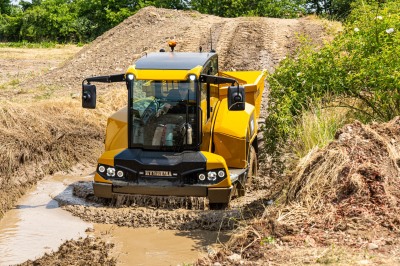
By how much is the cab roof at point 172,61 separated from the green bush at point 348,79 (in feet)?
6.78

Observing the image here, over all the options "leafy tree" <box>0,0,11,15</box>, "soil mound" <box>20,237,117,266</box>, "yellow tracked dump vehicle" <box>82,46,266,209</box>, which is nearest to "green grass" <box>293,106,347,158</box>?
"yellow tracked dump vehicle" <box>82,46,266,209</box>

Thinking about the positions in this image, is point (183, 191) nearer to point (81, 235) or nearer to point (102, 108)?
point (81, 235)

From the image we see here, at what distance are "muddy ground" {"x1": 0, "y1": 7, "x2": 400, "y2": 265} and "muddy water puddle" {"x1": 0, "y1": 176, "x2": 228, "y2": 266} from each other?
199mm

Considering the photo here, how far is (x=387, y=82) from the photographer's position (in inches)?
484

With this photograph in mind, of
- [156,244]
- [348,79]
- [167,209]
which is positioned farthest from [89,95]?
[348,79]

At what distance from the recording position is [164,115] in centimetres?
1138

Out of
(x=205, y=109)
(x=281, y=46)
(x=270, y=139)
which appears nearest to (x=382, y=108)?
(x=270, y=139)

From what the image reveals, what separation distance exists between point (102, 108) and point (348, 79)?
7555 mm

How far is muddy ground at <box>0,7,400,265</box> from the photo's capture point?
320 inches

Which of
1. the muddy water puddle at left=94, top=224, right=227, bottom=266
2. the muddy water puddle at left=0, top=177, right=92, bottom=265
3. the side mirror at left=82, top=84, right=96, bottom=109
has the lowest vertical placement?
the muddy water puddle at left=0, top=177, right=92, bottom=265

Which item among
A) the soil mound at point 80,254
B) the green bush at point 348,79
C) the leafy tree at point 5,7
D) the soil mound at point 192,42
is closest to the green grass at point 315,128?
the green bush at point 348,79

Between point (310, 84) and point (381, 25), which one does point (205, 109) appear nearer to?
point (310, 84)

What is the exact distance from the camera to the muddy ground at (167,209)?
8117 mm

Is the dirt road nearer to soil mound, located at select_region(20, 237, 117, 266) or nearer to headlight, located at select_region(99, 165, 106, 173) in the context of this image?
soil mound, located at select_region(20, 237, 117, 266)
